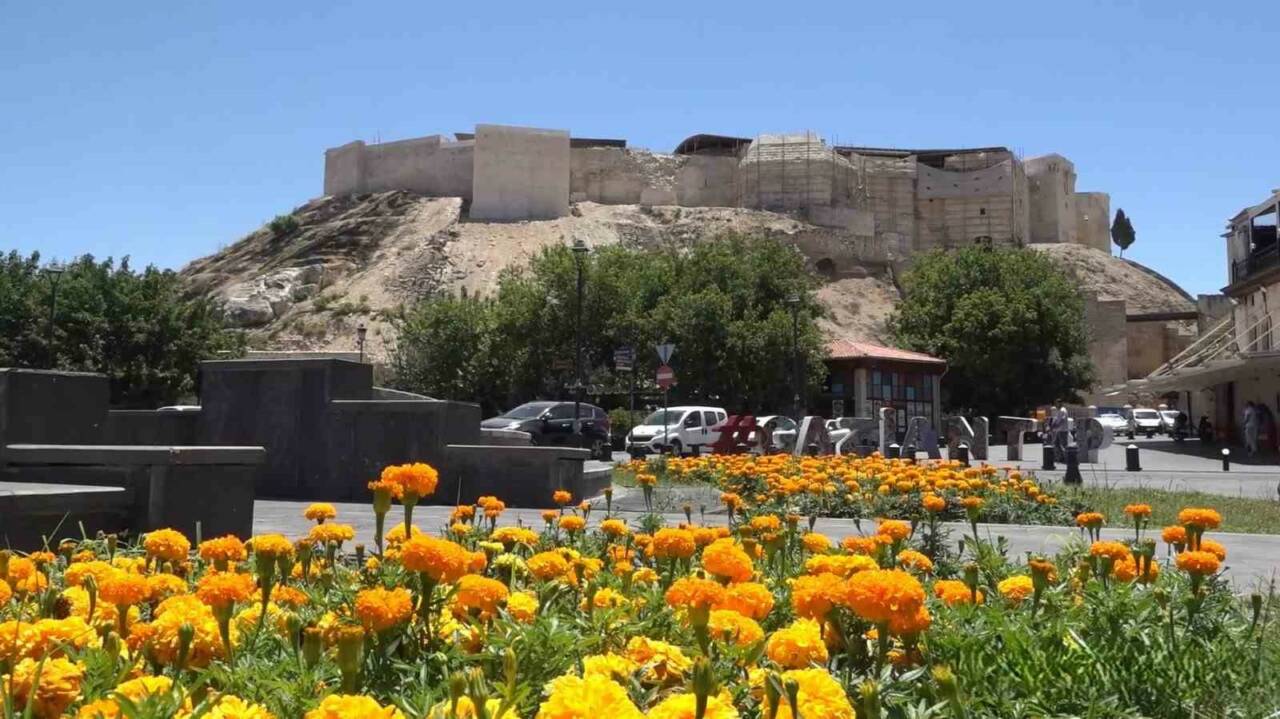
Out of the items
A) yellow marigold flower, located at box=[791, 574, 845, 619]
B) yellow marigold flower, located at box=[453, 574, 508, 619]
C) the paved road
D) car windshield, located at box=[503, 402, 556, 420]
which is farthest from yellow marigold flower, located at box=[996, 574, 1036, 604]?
car windshield, located at box=[503, 402, 556, 420]

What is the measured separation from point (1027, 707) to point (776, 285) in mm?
41975

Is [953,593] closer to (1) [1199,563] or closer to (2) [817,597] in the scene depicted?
(1) [1199,563]

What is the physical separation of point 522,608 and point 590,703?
118 cm

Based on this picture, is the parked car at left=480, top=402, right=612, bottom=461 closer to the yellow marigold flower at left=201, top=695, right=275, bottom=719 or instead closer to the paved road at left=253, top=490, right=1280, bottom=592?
the paved road at left=253, top=490, right=1280, bottom=592

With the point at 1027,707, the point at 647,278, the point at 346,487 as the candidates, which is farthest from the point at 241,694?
the point at 647,278

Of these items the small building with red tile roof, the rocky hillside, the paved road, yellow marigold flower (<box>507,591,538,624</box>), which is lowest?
the paved road

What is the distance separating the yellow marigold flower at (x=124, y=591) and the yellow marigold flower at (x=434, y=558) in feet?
1.95

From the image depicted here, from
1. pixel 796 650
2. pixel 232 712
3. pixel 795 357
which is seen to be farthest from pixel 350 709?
pixel 795 357

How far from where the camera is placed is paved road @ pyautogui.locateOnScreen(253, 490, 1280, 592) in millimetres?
7191

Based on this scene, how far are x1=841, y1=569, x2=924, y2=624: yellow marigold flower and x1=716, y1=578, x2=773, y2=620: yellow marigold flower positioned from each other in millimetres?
233

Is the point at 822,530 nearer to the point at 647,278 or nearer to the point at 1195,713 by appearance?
the point at 1195,713

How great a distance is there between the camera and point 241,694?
211 cm

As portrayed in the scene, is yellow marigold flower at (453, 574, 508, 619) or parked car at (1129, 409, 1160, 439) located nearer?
yellow marigold flower at (453, 574, 508, 619)

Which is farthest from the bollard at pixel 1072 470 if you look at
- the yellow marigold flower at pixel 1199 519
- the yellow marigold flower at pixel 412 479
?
the yellow marigold flower at pixel 412 479
